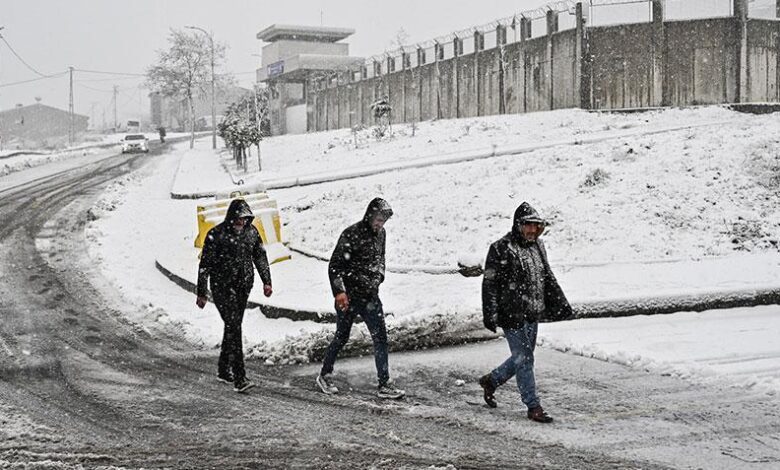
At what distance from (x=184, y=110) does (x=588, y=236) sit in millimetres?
97455

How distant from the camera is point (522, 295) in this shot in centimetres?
624

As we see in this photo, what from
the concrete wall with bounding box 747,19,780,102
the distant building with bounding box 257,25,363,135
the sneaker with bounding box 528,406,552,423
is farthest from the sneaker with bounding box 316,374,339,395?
the distant building with bounding box 257,25,363,135

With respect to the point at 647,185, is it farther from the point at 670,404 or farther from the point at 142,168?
the point at 142,168

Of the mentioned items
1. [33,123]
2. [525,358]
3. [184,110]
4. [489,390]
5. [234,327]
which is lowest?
[489,390]

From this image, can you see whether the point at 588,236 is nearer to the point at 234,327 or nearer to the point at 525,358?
the point at 525,358

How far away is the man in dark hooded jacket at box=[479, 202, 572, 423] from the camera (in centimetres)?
623

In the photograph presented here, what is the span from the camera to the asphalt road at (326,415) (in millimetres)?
5555

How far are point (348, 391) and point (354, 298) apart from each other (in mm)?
968

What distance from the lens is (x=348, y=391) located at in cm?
730

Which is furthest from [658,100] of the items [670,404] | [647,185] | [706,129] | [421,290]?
[670,404]

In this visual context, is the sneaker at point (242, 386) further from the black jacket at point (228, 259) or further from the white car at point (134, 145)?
the white car at point (134, 145)

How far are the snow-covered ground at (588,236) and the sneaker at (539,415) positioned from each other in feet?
6.89

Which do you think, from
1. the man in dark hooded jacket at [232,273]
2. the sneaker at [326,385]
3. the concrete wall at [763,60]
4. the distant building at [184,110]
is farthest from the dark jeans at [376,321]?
the distant building at [184,110]

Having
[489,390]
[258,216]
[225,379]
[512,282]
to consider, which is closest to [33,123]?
[258,216]
